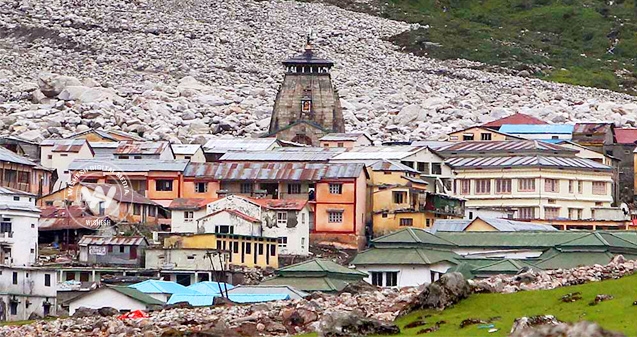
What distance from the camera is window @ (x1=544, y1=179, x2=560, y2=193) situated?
375ft

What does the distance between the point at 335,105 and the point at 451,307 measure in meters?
77.8

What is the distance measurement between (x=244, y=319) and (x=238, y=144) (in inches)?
2202

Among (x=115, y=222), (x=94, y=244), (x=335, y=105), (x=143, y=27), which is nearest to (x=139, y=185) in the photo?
(x=115, y=222)

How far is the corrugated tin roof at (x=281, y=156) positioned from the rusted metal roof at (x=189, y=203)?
8.05 meters

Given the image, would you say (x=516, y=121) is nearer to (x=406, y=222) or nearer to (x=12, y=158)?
(x=406, y=222)

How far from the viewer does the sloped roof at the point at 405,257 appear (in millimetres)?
82750

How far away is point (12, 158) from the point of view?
109625 millimetres

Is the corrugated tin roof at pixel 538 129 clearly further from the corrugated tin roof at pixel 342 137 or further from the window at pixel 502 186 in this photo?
the window at pixel 502 186

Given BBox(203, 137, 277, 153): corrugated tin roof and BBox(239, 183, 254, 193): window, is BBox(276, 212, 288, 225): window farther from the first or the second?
BBox(203, 137, 277, 153): corrugated tin roof

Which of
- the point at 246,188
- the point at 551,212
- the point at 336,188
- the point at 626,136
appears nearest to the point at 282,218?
the point at 336,188

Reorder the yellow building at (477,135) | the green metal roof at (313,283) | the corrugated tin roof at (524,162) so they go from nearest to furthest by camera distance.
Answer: the green metal roof at (313,283), the corrugated tin roof at (524,162), the yellow building at (477,135)

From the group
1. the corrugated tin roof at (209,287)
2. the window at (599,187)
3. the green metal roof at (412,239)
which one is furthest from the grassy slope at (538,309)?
the window at (599,187)

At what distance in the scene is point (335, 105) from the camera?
140 metres

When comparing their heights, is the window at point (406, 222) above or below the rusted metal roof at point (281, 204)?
below
